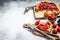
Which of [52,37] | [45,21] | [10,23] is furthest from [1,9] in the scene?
[52,37]

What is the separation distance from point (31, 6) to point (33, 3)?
0.27 ft

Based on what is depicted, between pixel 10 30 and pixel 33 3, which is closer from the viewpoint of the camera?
pixel 10 30

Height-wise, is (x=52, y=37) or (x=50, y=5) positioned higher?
(x=50, y=5)

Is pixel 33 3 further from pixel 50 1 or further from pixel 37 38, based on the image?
pixel 37 38

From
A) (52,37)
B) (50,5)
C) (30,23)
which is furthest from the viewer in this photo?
(50,5)

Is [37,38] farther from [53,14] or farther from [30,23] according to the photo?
[53,14]

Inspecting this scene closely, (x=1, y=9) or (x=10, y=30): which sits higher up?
(x=1, y=9)

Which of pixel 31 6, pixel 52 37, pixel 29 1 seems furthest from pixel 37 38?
pixel 29 1

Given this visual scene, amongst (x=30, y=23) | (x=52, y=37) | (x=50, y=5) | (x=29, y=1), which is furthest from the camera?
(x=29, y=1)

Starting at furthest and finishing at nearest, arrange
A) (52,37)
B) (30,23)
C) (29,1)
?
(29,1), (30,23), (52,37)

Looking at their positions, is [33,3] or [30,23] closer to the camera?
[30,23]

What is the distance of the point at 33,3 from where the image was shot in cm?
132

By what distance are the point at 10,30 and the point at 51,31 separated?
9.5 inches

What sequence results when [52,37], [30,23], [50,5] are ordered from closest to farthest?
[52,37], [30,23], [50,5]
